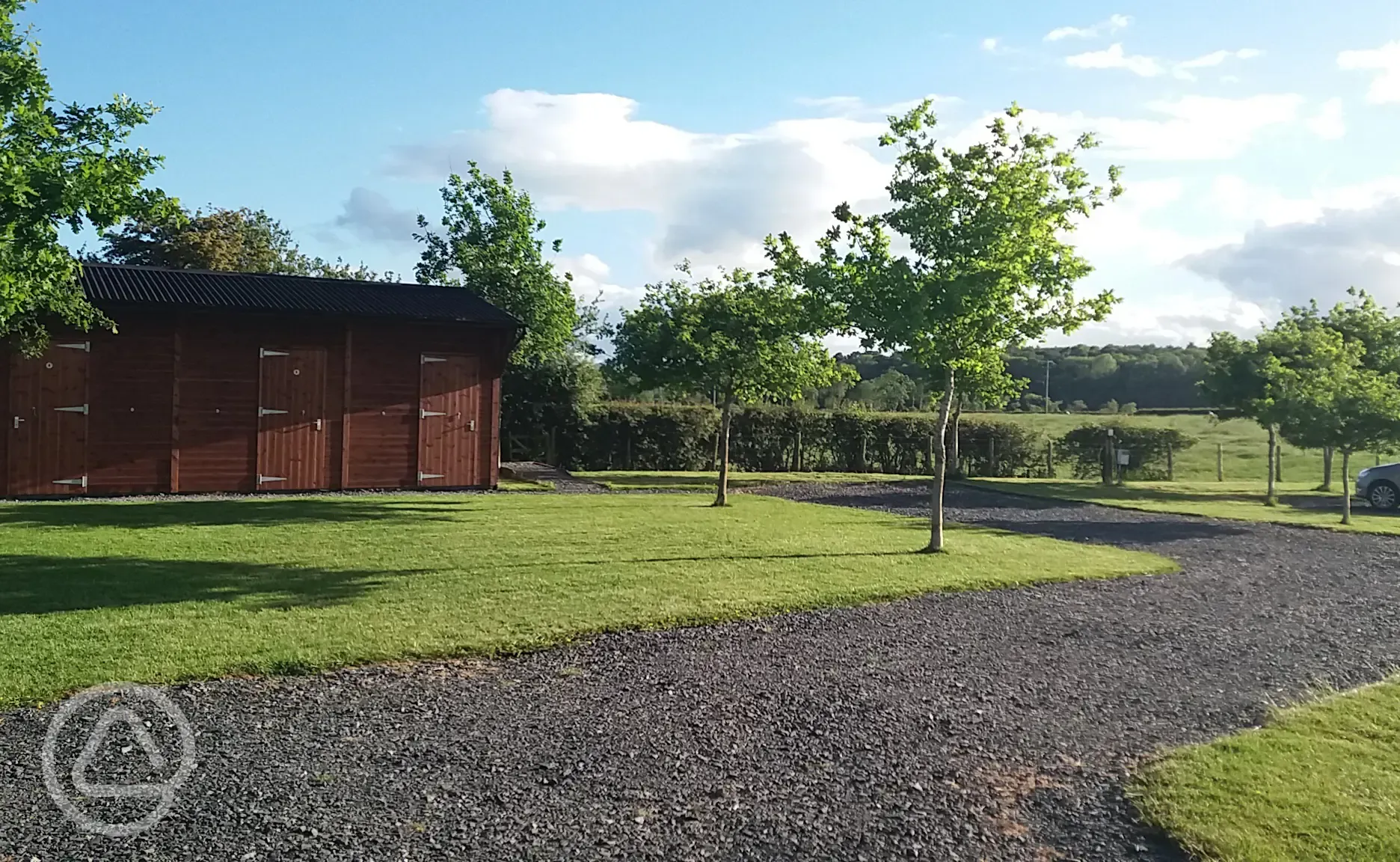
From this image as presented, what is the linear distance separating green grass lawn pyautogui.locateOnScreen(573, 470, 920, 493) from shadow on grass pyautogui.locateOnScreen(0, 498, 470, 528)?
247 inches

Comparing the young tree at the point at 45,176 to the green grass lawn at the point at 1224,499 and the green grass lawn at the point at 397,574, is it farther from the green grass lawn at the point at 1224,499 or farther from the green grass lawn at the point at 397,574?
the green grass lawn at the point at 1224,499

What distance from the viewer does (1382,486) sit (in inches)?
897

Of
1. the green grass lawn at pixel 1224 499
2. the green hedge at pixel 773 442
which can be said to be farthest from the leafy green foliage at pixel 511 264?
the green grass lawn at pixel 1224 499

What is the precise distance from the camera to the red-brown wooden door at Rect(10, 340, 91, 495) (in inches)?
635

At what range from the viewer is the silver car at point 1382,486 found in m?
22.6

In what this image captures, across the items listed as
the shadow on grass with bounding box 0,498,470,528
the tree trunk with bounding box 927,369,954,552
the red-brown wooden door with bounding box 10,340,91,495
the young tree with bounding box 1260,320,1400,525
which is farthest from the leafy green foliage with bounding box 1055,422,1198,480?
the red-brown wooden door with bounding box 10,340,91,495

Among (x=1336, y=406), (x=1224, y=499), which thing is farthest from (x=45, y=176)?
(x=1224, y=499)

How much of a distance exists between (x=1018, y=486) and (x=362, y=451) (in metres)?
16.5

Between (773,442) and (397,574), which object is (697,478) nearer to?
(773,442)

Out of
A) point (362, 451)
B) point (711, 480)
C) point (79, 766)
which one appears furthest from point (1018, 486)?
point (79, 766)

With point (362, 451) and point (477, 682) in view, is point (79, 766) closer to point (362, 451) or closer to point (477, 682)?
point (477, 682)

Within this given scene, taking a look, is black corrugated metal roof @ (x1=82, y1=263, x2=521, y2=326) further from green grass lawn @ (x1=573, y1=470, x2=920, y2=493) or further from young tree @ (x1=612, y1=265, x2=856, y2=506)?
green grass lawn @ (x1=573, y1=470, x2=920, y2=493)

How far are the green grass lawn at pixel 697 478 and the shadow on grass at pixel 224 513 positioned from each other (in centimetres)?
627

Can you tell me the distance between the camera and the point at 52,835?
376 centimetres
